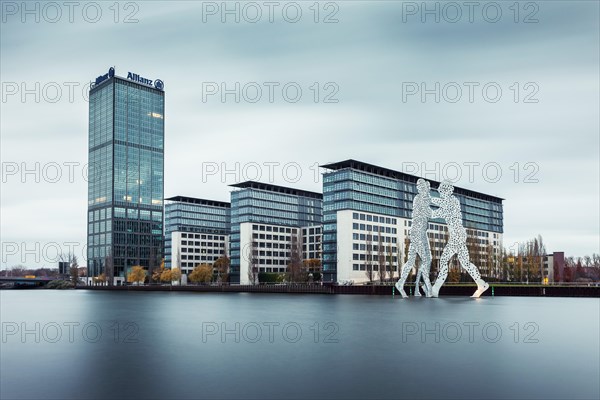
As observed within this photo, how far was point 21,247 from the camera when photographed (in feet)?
309

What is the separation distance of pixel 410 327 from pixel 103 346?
21090 millimetres

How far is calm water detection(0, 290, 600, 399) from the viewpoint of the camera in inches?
855

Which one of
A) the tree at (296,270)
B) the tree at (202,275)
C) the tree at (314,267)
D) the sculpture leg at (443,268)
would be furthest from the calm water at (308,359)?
the tree at (202,275)

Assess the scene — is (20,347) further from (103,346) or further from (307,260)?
(307,260)

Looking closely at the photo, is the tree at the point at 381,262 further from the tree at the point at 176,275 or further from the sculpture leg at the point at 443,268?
the tree at the point at 176,275

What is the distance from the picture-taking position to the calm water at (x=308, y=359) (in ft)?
71.3

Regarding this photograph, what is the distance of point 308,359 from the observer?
92.7ft

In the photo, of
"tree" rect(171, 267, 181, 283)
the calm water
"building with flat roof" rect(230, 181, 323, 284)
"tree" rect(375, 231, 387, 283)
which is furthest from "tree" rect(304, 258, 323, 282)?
the calm water

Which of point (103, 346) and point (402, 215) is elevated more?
point (402, 215)

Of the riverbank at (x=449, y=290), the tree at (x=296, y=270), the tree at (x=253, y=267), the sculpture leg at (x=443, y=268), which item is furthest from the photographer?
the tree at (x=253, y=267)

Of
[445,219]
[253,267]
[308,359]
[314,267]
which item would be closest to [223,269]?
[253,267]

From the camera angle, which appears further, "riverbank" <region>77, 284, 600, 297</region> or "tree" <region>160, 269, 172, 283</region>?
"tree" <region>160, 269, 172, 283</region>

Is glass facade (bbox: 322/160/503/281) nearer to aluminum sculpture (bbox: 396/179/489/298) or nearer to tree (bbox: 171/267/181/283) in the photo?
tree (bbox: 171/267/181/283)

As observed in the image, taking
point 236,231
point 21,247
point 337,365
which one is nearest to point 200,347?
point 337,365
